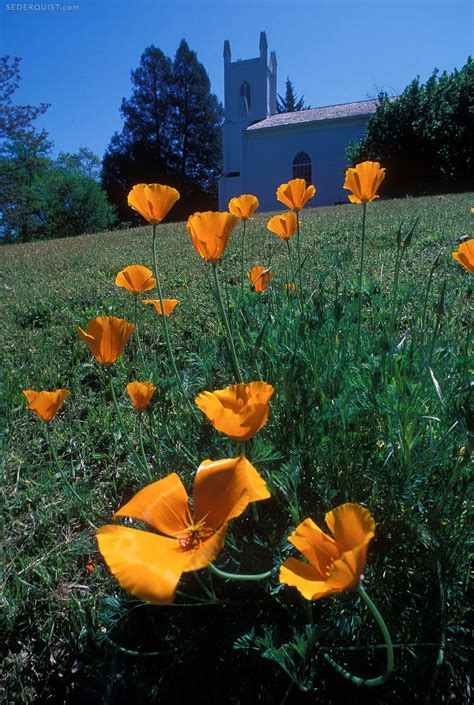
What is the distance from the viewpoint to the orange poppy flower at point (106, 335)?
120cm

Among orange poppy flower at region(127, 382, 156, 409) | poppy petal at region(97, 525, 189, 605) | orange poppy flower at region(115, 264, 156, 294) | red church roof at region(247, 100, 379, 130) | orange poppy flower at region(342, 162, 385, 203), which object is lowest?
poppy petal at region(97, 525, 189, 605)

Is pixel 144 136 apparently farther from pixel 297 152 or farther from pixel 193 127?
pixel 297 152

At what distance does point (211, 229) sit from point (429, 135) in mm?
18751

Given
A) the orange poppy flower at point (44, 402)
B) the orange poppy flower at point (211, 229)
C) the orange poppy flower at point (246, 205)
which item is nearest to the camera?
the orange poppy flower at point (211, 229)

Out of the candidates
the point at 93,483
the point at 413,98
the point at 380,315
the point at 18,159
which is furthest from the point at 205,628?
the point at 18,159

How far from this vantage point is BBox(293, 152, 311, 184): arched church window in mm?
24344

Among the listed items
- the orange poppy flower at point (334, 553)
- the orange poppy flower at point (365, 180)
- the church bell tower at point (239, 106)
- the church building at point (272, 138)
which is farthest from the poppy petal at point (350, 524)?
the church bell tower at point (239, 106)

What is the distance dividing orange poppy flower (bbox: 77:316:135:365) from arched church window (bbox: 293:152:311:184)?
24.8 metres

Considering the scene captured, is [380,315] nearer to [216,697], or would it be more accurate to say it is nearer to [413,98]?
[216,697]

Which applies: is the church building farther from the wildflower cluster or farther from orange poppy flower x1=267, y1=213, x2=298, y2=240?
the wildflower cluster

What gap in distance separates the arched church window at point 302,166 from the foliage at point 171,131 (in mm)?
12490

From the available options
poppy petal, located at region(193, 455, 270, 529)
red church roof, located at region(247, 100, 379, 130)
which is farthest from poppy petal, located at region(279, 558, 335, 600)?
red church roof, located at region(247, 100, 379, 130)

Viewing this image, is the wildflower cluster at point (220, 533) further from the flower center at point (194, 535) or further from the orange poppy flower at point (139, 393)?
the orange poppy flower at point (139, 393)

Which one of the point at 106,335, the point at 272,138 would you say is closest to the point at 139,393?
the point at 106,335
